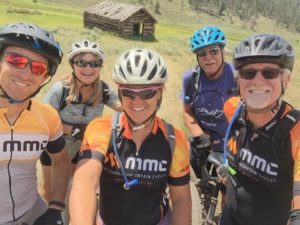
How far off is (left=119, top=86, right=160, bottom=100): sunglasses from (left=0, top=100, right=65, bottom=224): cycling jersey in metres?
0.67

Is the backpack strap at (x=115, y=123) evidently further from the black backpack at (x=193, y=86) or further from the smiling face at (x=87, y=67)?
the black backpack at (x=193, y=86)

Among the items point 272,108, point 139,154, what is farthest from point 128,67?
point 272,108

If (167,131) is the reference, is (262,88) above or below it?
above

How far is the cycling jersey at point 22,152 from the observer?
3.01 metres

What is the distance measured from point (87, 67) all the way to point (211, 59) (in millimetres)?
1763

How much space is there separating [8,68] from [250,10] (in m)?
171

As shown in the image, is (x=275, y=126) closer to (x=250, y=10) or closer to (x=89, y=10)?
(x=89, y=10)

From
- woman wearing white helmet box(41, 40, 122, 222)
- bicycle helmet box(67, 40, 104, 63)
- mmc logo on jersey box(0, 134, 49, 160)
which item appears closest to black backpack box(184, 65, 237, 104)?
woman wearing white helmet box(41, 40, 122, 222)

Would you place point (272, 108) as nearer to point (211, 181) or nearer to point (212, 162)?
point (212, 162)

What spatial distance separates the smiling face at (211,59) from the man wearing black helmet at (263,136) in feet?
5.45

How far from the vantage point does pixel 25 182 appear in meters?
3.15

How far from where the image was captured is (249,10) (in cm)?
16188

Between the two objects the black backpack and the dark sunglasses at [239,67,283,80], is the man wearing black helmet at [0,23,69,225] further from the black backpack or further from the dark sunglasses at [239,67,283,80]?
the black backpack

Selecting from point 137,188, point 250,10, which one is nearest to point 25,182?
point 137,188
